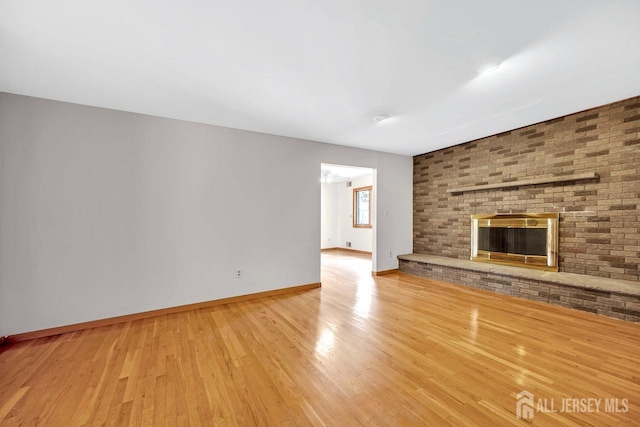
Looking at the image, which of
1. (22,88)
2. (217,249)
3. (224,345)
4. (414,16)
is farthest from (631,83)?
(22,88)

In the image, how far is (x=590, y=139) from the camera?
10.6 feet

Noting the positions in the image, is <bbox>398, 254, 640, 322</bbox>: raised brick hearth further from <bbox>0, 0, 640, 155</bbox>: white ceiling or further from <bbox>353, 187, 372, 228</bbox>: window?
<bbox>353, 187, 372, 228</bbox>: window

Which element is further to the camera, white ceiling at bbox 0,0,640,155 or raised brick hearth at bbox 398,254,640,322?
raised brick hearth at bbox 398,254,640,322

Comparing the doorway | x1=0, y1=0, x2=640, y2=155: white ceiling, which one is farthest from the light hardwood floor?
the doorway

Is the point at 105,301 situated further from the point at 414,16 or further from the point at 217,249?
the point at 414,16

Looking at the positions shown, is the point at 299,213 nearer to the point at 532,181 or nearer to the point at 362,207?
the point at 532,181

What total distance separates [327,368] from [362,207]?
6.58 m

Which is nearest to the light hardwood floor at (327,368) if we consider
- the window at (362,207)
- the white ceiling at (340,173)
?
the white ceiling at (340,173)

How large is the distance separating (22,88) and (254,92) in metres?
2.25

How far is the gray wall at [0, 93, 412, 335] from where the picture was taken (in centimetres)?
253

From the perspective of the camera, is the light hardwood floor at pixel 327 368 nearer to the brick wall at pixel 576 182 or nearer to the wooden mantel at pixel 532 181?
the brick wall at pixel 576 182

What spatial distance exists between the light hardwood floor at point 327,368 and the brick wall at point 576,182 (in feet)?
2.98

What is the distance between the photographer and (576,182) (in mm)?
3357

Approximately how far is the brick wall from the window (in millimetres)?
3404
